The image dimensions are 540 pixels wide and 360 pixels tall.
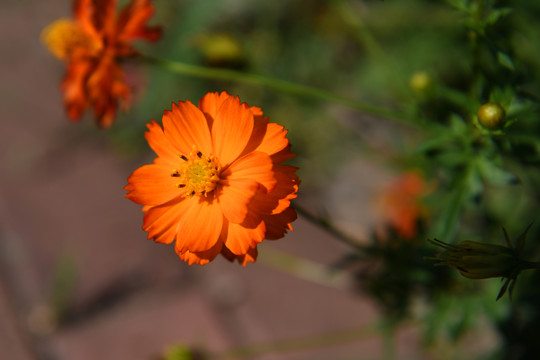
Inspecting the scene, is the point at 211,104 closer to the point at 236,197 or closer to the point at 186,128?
the point at 186,128

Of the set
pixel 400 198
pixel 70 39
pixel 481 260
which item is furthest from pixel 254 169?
pixel 400 198

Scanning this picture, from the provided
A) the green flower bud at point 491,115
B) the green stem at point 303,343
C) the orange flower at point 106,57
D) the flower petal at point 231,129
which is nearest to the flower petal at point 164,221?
the flower petal at point 231,129

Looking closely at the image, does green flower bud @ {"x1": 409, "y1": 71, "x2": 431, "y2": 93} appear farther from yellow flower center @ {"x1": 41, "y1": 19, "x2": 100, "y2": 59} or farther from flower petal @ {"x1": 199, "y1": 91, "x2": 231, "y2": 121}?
yellow flower center @ {"x1": 41, "y1": 19, "x2": 100, "y2": 59}

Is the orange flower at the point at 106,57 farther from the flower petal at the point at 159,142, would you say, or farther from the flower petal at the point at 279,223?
the flower petal at the point at 279,223

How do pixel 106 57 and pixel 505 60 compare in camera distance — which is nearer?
pixel 505 60

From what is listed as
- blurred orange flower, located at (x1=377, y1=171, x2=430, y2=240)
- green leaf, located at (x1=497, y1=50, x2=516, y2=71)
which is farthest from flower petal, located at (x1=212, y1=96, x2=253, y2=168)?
blurred orange flower, located at (x1=377, y1=171, x2=430, y2=240)
